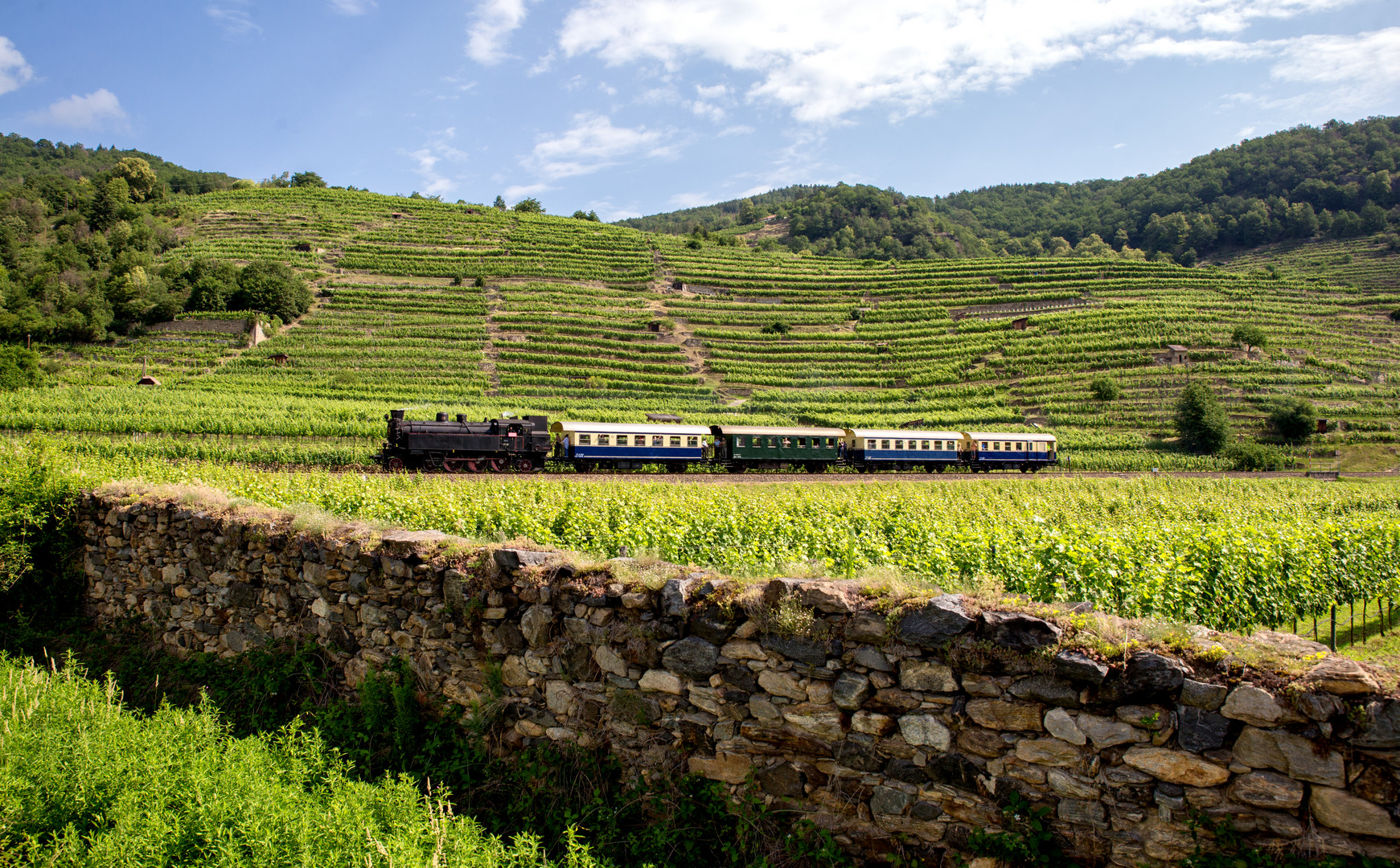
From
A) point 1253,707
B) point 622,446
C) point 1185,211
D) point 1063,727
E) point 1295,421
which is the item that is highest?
point 1185,211

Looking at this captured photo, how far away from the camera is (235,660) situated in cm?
795

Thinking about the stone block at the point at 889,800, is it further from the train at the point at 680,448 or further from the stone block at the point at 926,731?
the train at the point at 680,448

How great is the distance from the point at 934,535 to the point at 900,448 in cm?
2365

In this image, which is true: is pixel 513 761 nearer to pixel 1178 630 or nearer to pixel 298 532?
pixel 298 532

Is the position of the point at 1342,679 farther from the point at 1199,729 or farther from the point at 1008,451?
the point at 1008,451

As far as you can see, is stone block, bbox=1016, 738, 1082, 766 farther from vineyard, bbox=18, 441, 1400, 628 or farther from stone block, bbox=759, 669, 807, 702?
stone block, bbox=759, 669, 807, 702

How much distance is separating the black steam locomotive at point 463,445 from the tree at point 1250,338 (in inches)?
2165

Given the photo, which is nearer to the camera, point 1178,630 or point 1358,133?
point 1178,630

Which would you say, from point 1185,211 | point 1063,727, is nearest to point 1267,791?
point 1063,727

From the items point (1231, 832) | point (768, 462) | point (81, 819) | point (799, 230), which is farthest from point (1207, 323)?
point (799, 230)

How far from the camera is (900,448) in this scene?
102 feet

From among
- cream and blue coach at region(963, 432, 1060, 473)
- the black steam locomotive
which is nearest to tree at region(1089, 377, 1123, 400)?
cream and blue coach at region(963, 432, 1060, 473)

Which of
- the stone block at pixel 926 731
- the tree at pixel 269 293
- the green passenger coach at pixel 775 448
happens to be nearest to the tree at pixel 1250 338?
the green passenger coach at pixel 775 448

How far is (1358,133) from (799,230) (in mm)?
104028
